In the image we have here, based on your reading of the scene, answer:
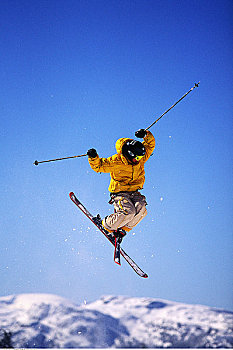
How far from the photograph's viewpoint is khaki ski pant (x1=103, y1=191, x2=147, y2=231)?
7.76 meters

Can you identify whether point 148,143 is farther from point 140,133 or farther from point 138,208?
point 138,208

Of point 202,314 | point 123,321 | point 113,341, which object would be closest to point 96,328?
point 123,321

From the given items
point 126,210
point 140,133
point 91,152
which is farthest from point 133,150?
point 126,210

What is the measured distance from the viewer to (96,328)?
8.51 meters

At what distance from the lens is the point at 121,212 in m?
7.78

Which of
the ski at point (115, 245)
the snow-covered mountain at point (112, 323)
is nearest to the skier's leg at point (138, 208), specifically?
the ski at point (115, 245)

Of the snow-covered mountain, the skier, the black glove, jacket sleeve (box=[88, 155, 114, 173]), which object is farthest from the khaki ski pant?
the snow-covered mountain

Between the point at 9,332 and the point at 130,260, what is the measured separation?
328 cm

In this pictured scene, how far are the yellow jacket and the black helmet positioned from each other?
0.09 metres

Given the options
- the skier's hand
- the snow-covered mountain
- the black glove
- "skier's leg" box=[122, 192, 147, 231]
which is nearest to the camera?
the snow-covered mountain

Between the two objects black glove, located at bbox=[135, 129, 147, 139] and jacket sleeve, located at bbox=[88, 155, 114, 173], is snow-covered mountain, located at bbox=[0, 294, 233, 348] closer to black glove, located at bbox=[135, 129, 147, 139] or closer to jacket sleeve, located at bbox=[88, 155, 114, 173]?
jacket sleeve, located at bbox=[88, 155, 114, 173]

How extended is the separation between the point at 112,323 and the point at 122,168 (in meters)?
3.98

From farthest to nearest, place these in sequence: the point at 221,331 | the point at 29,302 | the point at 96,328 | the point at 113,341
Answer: the point at 29,302 < the point at 96,328 < the point at 113,341 < the point at 221,331

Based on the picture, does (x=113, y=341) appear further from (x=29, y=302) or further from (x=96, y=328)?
(x=29, y=302)
